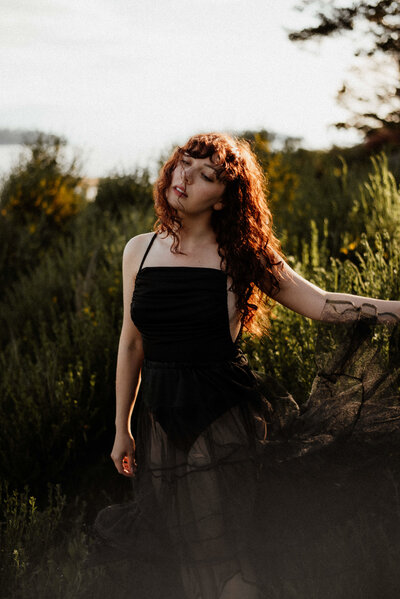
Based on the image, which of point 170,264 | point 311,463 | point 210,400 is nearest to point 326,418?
point 311,463

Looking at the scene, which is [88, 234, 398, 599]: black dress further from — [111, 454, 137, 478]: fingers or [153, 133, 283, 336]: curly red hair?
[111, 454, 137, 478]: fingers

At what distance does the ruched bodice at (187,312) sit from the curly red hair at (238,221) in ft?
0.24

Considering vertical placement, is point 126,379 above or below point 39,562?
above

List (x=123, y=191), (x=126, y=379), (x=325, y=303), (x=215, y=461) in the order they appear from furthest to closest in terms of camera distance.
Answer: (x=123, y=191)
(x=126, y=379)
(x=325, y=303)
(x=215, y=461)

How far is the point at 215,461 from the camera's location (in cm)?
172

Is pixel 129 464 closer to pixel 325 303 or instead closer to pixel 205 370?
pixel 205 370

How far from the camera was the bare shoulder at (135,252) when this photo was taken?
6.40 ft

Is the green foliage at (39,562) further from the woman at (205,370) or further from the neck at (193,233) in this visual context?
the neck at (193,233)

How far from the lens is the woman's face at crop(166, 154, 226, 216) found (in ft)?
6.01

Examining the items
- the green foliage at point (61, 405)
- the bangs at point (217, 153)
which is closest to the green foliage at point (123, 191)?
the green foliage at point (61, 405)

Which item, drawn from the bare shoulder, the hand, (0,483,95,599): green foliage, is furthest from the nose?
(0,483,95,599): green foliage

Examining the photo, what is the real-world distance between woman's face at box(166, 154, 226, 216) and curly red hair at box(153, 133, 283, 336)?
23 mm

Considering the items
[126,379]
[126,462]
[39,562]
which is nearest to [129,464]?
[126,462]

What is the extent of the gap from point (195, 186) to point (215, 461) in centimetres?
84
